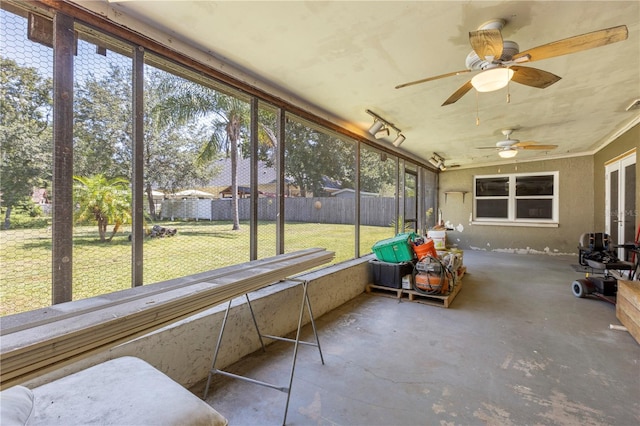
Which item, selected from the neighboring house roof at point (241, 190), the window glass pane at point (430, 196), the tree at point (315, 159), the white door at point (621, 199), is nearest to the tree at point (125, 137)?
the neighboring house roof at point (241, 190)

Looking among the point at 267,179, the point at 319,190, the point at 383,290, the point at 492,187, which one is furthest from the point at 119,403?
the point at 492,187

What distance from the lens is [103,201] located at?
1.93 m

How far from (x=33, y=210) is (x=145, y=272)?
0.74 metres

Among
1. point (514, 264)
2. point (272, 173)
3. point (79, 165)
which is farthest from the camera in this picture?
point (514, 264)

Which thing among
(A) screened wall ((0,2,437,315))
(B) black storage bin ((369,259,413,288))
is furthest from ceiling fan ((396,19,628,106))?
(B) black storage bin ((369,259,413,288))

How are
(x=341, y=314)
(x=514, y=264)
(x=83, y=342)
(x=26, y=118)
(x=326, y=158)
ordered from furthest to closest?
(x=514, y=264) → (x=326, y=158) → (x=341, y=314) → (x=26, y=118) → (x=83, y=342)

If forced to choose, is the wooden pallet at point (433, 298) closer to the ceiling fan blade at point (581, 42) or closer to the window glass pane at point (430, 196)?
the ceiling fan blade at point (581, 42)

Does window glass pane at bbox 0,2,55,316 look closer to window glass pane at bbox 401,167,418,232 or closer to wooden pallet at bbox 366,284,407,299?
wooden pallet at bbox 366,284,407,299

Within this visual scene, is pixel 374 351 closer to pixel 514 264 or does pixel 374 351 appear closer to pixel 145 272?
pixel 145 272

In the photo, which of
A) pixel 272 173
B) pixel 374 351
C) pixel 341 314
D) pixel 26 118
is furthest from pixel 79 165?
pixel 341 314

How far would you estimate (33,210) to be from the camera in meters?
1.64

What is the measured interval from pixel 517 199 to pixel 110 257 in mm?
9504

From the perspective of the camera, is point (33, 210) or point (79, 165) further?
point (79, 165)

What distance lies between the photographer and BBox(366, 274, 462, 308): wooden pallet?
3925 millimetres
